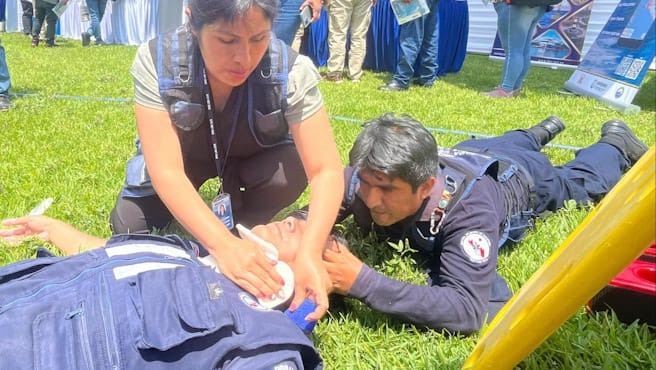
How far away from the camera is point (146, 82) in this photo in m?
1.91

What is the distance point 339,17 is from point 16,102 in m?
3.74

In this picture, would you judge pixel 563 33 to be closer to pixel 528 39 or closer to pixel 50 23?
pixel 528 39

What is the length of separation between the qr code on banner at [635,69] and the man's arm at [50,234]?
605 cm

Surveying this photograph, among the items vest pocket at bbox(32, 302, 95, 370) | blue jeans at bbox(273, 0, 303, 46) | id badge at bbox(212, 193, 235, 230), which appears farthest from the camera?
blue jeans at bbox(273, 0, 303, 46)

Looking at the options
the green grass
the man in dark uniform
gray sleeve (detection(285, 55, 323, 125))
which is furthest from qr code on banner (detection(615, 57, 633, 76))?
gray sleeve (detection(285, 55, 323, 125))

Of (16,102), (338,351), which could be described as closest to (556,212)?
(338,351)

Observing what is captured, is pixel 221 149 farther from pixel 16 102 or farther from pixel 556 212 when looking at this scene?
pixel 16 102

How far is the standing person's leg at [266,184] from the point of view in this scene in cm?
243

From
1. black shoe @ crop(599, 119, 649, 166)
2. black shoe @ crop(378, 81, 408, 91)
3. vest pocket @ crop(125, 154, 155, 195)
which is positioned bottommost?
black shoe @ crop(378, 81, 408, 91)

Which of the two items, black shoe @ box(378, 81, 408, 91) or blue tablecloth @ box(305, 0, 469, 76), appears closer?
black shoe @ box(378, 81, 408, 91)

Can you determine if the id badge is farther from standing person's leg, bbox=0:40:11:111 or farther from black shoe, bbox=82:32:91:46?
black shoe, bbox=82:32:91:46

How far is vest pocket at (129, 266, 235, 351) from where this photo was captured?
127cm

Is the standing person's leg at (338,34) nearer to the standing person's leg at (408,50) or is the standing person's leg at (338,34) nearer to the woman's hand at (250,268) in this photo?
the standing person's leg at (408,50)

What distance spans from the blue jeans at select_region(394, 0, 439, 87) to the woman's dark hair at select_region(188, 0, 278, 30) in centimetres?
518
